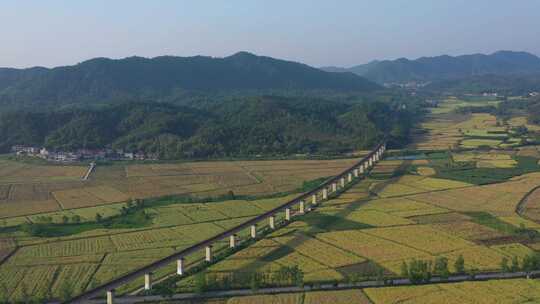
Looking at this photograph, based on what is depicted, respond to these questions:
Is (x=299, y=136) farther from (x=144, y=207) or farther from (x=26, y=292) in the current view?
(x=26, y=292)

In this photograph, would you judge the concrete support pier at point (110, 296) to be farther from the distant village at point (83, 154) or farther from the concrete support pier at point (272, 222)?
the distant village at point (83, 154)

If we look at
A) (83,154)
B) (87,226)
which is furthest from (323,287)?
(83,154)

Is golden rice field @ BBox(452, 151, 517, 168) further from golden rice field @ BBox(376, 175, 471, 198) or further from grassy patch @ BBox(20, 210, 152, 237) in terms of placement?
grassy patch @ BBox(20, 210, 152, 237)

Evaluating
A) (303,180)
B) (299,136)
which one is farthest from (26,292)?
(299,136)

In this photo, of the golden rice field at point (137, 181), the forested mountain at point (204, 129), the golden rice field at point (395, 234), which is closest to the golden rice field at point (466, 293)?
the golden rice field at point (395, 234)

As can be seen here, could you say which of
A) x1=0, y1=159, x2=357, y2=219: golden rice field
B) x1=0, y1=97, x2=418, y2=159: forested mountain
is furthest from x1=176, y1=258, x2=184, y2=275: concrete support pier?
x1=0, y1=97, x2=418, y2=159: forested mountain

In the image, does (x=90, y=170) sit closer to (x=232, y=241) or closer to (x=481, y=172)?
(x=232, y=241)
